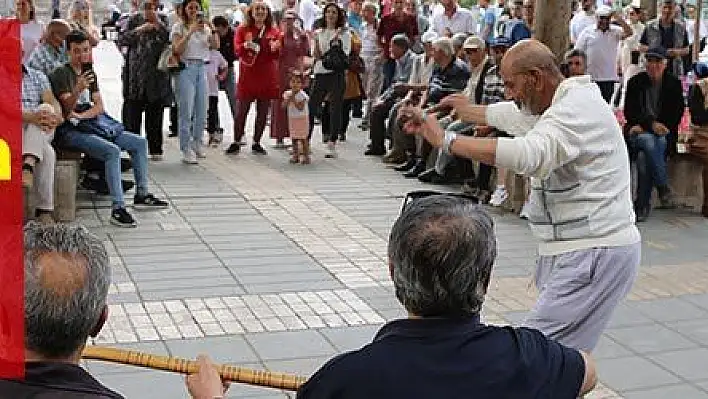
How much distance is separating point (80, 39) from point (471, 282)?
6.43 meters

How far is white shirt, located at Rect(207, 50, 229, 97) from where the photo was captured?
1116 cm

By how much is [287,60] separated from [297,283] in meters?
5.52

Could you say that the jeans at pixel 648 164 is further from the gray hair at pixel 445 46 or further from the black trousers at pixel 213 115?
the black trousers at pixel 213 115

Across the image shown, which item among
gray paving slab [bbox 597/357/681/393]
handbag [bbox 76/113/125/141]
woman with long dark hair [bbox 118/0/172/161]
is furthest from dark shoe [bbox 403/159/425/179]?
gray paving slab [bbox 597/357/681/393]

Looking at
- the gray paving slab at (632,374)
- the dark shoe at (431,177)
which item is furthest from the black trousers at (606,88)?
the gray paving slab at (632,374)

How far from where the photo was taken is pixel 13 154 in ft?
10.5

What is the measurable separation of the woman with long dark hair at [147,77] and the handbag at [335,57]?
1.83m

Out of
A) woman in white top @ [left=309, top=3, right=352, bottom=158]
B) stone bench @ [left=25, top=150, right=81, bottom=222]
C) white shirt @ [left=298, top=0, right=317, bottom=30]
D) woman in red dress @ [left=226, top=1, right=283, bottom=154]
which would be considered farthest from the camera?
white shirt @ [left=298, top=0, right=317, bottom=30]

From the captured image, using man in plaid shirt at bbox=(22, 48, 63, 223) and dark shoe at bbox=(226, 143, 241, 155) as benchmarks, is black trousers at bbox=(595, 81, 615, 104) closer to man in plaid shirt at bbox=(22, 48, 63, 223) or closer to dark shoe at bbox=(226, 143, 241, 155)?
dark shoe at bbox=(226, 143, 241, 155)

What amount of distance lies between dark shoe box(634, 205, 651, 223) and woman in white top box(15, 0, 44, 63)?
5553 millimetres

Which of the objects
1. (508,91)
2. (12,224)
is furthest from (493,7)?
(12,224)

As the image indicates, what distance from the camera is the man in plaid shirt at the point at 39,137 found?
7141mm

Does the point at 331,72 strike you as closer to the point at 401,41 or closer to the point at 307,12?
the point at 401,41

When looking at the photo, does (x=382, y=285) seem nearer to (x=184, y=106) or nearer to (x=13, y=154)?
(x=13, y=154)
